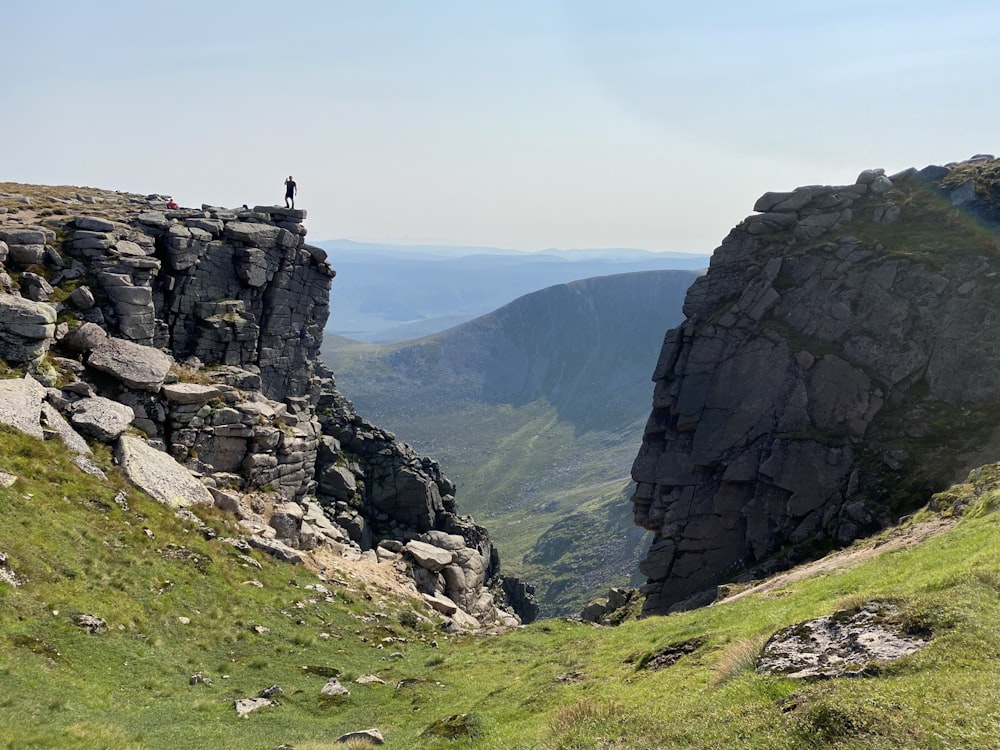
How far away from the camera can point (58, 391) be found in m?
46.9

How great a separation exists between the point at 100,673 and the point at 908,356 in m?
57.8

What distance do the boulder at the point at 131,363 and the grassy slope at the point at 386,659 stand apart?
11100mm

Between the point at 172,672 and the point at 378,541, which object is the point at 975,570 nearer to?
the point at 172,672

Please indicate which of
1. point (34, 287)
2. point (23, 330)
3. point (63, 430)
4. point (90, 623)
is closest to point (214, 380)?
point (34, 287)

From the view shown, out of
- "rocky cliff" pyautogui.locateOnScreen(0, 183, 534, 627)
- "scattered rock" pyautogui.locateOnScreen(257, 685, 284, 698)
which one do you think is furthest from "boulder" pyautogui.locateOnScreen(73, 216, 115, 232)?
"scattered rock" pyautogui.locateOnScreen(257, 685, 284, 698)

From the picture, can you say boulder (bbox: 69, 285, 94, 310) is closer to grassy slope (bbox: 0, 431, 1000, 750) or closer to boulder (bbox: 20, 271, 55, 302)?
boulder (bbox: 20, 271, 55, 302)

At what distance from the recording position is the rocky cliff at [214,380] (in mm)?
47719

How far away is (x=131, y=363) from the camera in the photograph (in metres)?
52.2

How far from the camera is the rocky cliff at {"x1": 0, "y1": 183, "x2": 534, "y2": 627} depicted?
47719 millimetres

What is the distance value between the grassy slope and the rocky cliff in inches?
243

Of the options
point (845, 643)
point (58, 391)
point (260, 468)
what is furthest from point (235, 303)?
point (845, 643)

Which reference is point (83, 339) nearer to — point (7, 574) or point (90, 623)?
point (7, 574)

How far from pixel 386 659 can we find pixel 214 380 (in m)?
30.5

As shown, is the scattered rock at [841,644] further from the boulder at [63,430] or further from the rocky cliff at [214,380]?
the boulder at [63,430]
